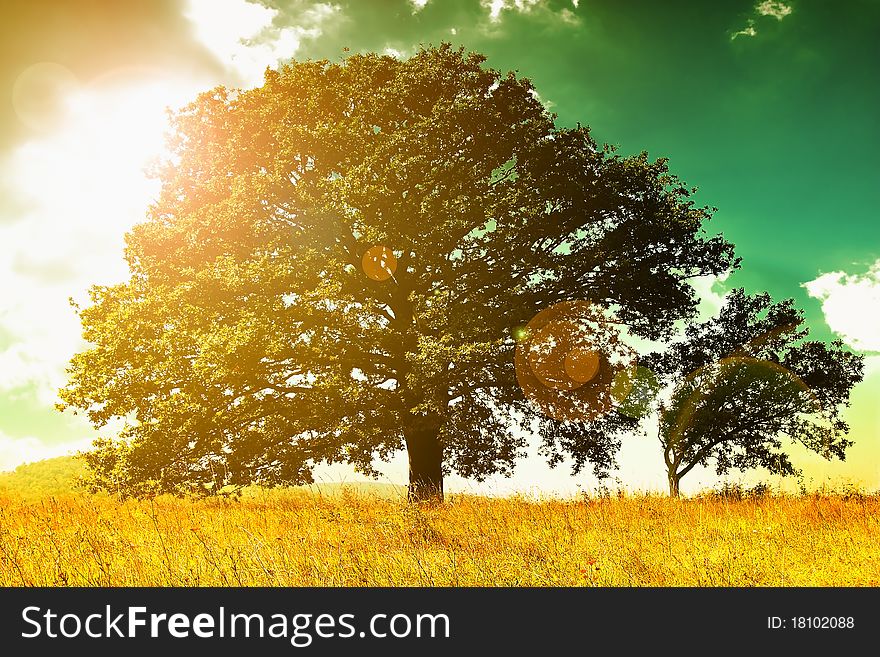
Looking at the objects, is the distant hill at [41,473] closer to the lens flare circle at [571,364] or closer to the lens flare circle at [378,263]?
the lens flare circle at [378,263]

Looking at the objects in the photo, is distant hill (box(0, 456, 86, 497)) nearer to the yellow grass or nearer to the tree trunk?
the yellow grass

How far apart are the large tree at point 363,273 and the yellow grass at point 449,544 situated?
2746 mm

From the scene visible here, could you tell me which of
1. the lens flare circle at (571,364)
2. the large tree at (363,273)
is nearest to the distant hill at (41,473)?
the large tree at (363,273)

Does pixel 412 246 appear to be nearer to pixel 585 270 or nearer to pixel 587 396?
pixel 585 270

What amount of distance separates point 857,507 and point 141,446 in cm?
1519

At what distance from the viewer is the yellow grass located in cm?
717

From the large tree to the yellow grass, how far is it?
9.01 feet

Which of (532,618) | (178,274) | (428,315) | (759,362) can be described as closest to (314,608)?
(532,618)

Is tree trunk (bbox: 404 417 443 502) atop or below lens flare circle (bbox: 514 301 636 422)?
below

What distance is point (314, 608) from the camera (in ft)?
19.4

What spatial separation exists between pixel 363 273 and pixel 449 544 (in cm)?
915

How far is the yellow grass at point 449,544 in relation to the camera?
7.17 m

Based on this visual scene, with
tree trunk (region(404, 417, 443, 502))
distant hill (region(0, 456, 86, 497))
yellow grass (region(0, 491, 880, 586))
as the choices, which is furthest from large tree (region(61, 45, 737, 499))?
distant hill (region(0, 456, 86, 497))

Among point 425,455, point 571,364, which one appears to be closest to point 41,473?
point 425,455
